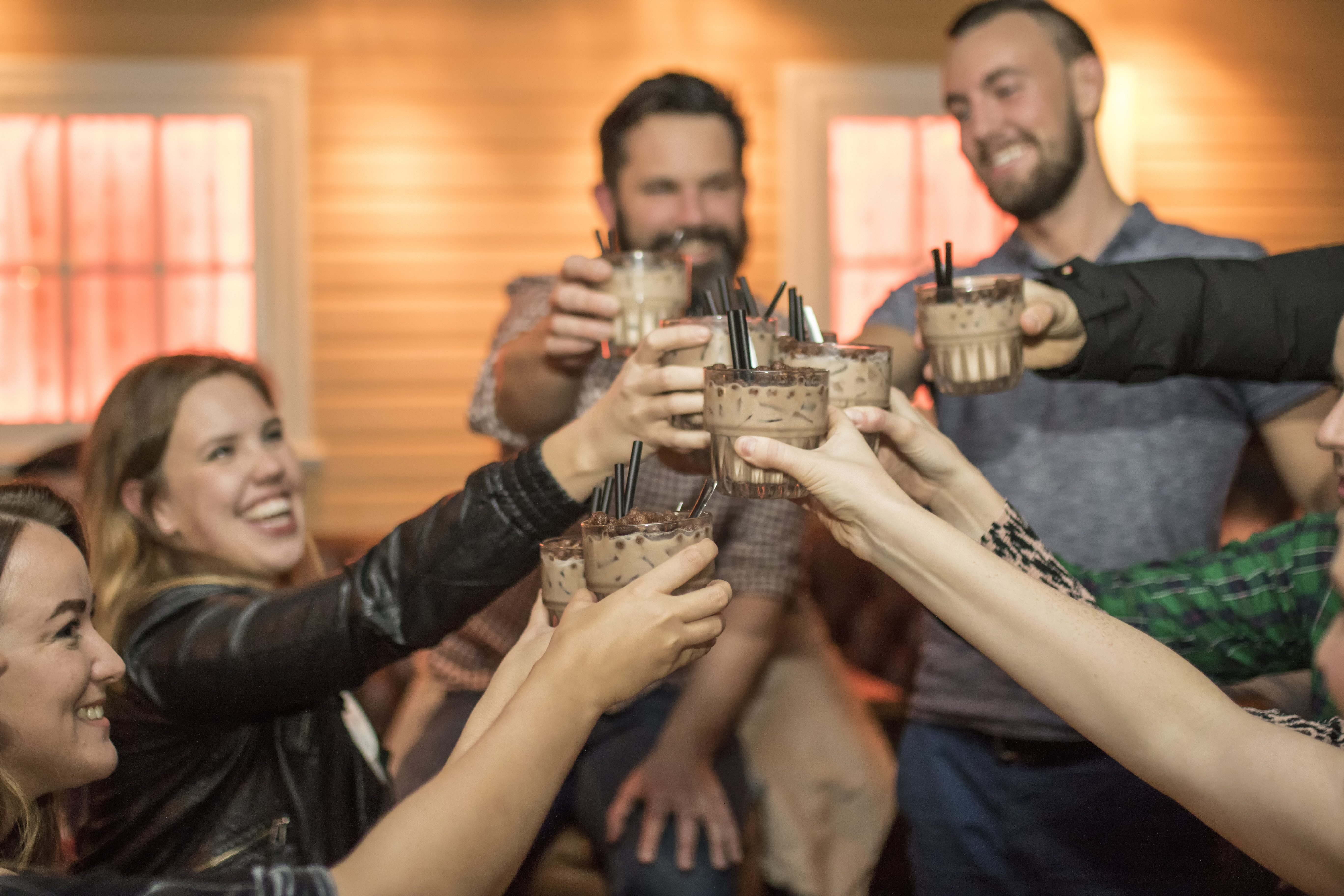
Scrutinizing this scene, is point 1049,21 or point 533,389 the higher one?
point 1049,21

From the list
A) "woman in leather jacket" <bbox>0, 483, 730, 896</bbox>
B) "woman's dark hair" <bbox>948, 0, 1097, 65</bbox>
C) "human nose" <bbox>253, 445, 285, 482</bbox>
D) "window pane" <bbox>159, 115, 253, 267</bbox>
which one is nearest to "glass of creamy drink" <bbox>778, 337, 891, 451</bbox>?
"woman in leather jacket" <bbox>0, 483, 730, 896</bbox>

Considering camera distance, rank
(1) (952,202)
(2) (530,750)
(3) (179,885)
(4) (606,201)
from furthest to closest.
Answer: (1) (952,202)
(4) (606,201)
(2) (530,750)
(3) (179,885)

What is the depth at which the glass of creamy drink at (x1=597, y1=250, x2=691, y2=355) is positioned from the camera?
208 cm

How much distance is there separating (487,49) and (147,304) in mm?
→ 2078

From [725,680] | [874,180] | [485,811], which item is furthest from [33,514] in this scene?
[874,180]

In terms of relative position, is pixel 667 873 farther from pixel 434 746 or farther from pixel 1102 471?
pixel 1102 471

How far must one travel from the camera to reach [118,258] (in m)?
5.48

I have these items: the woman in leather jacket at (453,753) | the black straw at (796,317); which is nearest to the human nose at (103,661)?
the woman in leather jacket at (453,753)

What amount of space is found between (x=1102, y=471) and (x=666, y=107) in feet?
4.61

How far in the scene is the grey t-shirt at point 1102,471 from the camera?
2.35m

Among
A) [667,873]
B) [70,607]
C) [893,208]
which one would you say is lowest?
[667,873]

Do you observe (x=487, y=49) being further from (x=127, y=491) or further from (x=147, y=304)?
(x=127, y=491)

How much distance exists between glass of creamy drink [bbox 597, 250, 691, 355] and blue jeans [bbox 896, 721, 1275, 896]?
111 centimetres

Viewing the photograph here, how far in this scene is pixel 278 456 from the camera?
224 centimetres
